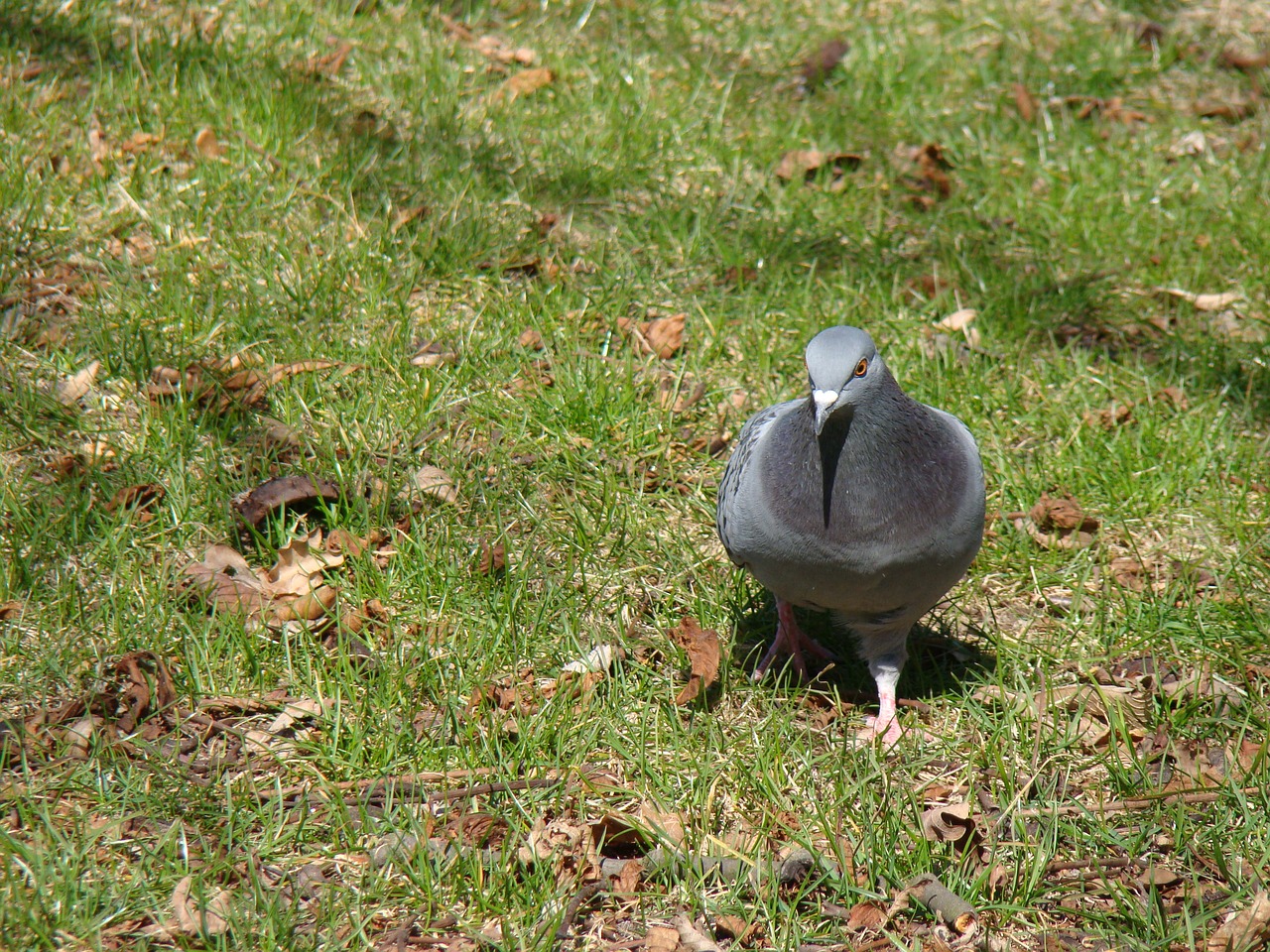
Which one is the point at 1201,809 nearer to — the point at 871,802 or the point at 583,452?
the point at 871,802

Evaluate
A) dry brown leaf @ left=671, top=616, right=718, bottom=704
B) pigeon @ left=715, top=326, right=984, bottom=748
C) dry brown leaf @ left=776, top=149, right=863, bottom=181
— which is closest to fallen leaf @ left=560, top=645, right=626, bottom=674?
dry brown leaf @ left=671, top=616, right=718, bottom=704

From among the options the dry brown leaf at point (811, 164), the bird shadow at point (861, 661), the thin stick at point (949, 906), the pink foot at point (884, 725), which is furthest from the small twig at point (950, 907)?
the dry brown leaf at point (811, 164)

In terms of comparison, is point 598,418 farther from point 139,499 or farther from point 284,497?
point 139,499

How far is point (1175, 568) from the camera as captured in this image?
12.7 feet

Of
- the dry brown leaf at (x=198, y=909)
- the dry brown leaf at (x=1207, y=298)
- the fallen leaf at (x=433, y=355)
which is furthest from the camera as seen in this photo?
the dry brown leaf at (x=1207, y=298)

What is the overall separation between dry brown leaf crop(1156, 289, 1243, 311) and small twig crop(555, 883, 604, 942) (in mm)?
3756

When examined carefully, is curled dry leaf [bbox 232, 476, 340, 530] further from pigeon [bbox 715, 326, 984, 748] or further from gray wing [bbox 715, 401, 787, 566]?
pigeon [bbox 715, 326, 984, 748]

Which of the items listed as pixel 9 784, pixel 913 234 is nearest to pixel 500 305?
pixel 913 234

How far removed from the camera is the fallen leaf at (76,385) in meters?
3.97

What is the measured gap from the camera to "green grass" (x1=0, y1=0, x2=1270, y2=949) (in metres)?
2.86

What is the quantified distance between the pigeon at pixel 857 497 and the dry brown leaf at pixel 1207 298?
2.41 m

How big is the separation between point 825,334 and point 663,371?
167cm

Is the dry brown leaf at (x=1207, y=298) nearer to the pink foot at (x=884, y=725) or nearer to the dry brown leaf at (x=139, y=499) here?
the pink foot at (x=884, y=725)

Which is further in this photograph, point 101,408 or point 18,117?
point 18,117
